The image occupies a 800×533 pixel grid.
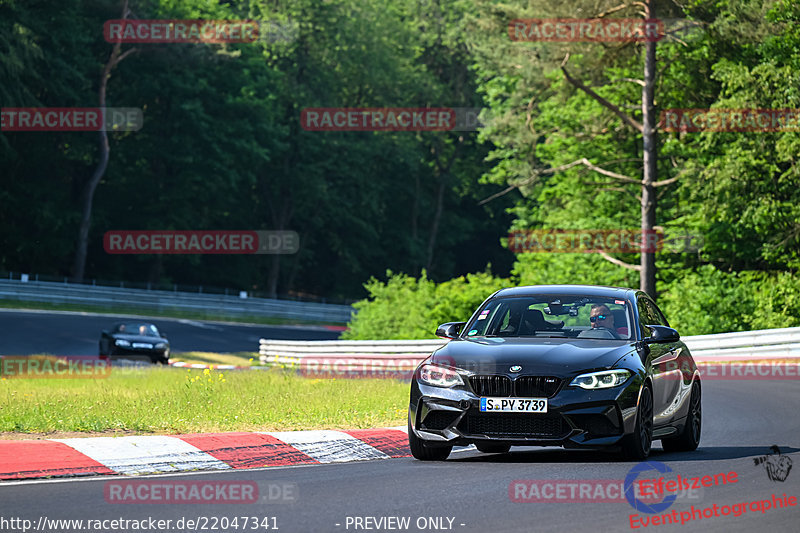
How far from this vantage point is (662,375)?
11539 mm

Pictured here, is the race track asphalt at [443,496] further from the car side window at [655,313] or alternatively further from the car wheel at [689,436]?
the car side window at [655,313]

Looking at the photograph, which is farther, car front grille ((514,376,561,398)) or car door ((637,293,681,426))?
car door ((637,293,681,426))

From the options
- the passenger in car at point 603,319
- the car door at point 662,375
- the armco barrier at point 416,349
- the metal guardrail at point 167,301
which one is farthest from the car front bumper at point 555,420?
the metal guardrail at point 167,301

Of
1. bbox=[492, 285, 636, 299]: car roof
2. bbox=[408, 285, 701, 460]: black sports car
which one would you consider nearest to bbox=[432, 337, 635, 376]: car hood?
bbox=[408, 285, 701, 460]: black sports car

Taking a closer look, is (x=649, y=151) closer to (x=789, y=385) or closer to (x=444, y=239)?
(x=789, y=385)

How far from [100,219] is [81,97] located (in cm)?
770

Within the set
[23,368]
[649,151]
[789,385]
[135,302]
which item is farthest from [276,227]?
[789,385]

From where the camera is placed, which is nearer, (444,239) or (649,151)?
(649,151)

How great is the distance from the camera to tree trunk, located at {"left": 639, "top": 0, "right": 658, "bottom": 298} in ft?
129

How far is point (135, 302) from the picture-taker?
201ft

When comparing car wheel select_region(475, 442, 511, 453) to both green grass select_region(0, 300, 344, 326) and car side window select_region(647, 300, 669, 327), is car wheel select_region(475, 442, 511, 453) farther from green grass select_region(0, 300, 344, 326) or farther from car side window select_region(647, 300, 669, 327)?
green grass select_region(0, 300, 344, 326)

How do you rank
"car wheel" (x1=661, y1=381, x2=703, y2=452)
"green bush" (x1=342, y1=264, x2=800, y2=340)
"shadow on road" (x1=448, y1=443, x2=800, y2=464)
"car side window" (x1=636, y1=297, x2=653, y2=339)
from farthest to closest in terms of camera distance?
1. "green bush" (x1=342, y1=264, x2=800, y2=340)
2. "car wheel" (x1=661, y1=381, x2=703, y2=452)
3. "car side window" (x1=636, y1=297, x2=653, y2=339)
4. "shadow on road" (x1=448, y1=443, x2=800, y2=464)

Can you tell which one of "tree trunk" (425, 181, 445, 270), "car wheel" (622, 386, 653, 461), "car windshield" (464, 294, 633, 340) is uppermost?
"tree trunk" (425, 181, 445, 270)

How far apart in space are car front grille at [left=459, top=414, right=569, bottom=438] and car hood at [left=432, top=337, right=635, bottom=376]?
14.4 inches
